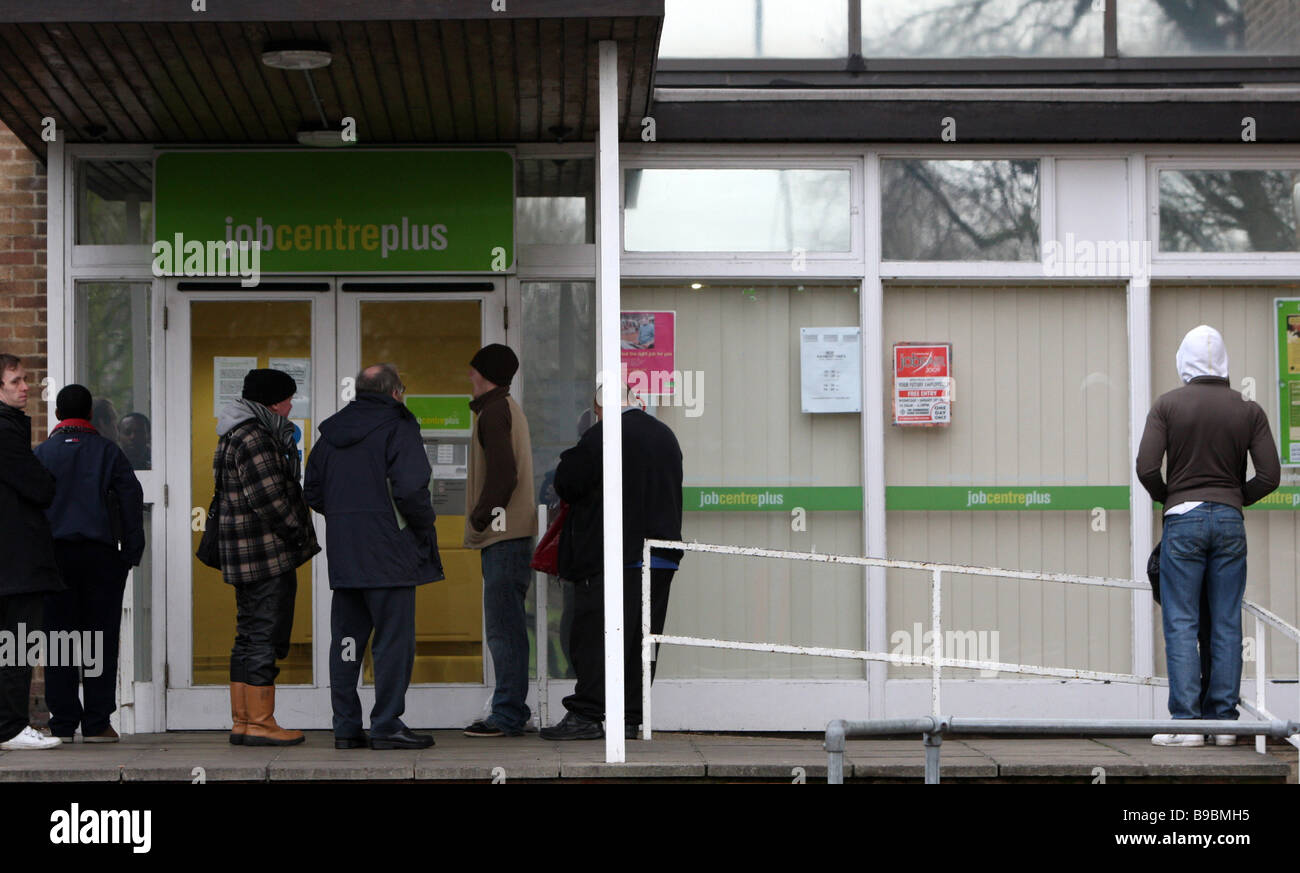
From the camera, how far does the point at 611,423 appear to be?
22.2 feet

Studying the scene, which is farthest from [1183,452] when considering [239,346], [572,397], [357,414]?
[239,346]

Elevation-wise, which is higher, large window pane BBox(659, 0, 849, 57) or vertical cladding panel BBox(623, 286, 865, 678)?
large window pane BBox(659, 0, 849, 57)

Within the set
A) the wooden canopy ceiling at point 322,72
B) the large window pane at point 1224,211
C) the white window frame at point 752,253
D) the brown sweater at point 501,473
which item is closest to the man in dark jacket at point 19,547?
the wooden canopy ceiling at point 322,72

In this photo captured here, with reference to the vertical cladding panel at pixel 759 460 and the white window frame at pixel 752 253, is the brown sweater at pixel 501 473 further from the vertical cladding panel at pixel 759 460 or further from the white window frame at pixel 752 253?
the white window frame at pixel 752 253

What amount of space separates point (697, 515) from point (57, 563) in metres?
3.22

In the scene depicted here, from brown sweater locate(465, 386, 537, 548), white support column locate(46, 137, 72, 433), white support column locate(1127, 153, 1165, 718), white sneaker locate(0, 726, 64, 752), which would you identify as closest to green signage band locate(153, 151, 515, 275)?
white support column locate(46, 137, 72, 433)

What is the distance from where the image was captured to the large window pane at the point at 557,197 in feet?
29.0

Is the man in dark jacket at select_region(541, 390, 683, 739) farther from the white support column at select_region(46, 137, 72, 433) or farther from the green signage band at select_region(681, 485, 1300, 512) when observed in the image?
the white support column at select_region(46, 137, 72, 433)

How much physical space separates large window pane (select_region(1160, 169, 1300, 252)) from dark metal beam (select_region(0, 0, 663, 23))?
366cm

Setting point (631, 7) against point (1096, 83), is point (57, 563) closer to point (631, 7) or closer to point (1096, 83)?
point (631, 7)

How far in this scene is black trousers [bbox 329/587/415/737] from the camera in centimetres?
742

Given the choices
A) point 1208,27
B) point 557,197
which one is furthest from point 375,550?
point 1208,27

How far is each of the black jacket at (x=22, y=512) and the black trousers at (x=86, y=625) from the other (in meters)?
0.46

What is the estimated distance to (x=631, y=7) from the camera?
6496 mm
